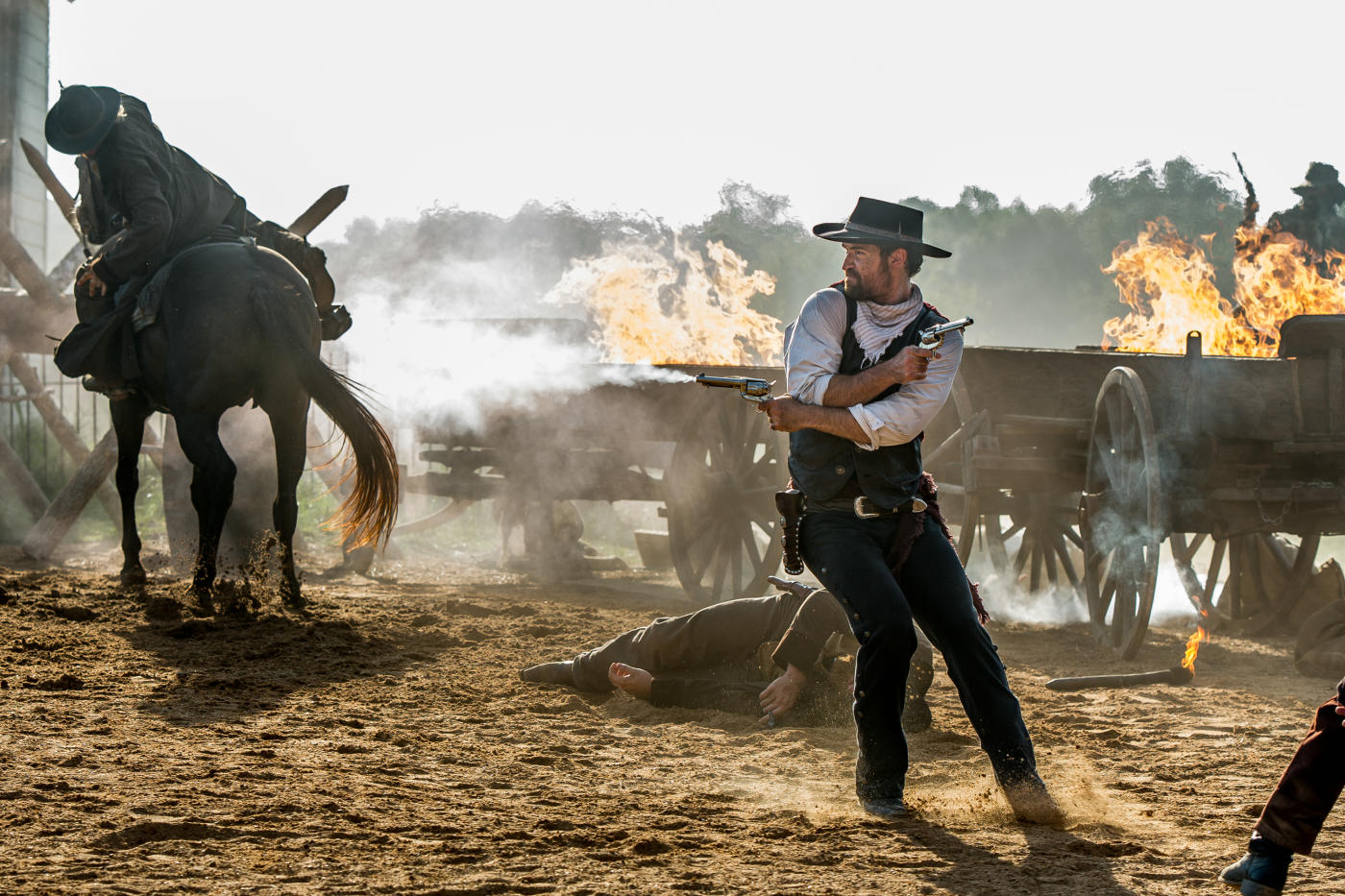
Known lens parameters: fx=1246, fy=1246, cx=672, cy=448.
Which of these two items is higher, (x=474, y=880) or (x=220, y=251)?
(x=220, y=251)

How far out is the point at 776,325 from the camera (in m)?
12.8

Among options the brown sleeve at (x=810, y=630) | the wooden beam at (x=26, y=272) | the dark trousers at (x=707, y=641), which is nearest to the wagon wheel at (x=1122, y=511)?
the dark trousers at (x=707, y=641)

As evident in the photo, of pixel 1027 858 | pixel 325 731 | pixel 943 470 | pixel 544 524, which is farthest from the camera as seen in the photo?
pixel 544 524

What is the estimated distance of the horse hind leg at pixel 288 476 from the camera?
24.0ft

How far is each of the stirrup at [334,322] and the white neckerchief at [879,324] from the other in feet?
18.2

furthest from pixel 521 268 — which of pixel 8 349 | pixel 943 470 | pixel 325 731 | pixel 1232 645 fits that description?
pixel 325 731

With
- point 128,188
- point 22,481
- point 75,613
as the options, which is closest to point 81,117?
point 128,188

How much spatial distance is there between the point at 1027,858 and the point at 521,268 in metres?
18.3

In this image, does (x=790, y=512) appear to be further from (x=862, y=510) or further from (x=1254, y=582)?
(x=1254, y=582)

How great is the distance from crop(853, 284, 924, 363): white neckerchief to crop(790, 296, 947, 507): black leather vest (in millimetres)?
15

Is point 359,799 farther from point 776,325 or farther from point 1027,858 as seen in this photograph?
point 776,325

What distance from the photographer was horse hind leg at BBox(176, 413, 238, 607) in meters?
6.95

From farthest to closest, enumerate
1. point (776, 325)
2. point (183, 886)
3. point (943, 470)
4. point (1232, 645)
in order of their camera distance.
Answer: point (776, 325) < point (943, 470) < point (1232, 645) < point (183, 886)

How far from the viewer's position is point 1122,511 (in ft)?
22.9
